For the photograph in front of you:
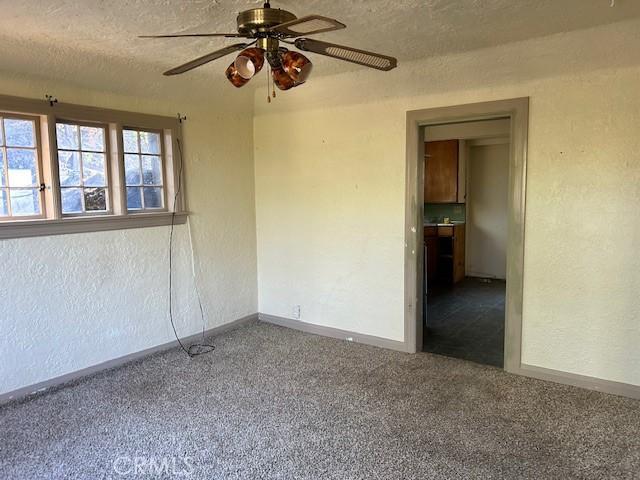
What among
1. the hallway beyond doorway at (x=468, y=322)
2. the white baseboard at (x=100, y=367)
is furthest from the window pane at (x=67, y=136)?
the hallway beyond doorway at (x=468, y=322)

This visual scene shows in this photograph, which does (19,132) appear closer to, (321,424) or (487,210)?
(321,424)

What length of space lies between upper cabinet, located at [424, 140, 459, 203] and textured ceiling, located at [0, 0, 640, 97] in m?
3.45

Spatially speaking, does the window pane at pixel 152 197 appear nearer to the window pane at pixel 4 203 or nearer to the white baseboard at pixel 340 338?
the window pane at pixel 4 203

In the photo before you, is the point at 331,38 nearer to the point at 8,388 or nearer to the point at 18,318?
the point at 18,318

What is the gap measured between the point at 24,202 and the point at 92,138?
2.30 ft

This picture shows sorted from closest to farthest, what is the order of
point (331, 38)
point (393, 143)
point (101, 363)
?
point (331, 38) < point (101, 363) < point (393, 143)

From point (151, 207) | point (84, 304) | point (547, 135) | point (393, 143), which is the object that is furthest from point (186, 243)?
point (547, 135)

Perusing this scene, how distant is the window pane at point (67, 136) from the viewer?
329cm

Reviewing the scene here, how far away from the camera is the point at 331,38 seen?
8.91 ft

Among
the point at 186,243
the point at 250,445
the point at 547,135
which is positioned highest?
the point at 547,135

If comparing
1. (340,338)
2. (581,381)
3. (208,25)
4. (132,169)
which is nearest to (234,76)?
(208,25)

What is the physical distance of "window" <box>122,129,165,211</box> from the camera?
3.71 metres

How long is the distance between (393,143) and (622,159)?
163 centimetres

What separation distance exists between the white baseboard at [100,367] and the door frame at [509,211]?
185cm
